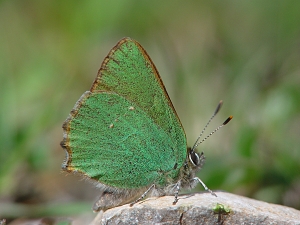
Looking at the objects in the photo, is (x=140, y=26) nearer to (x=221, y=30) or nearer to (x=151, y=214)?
(x=221, y=30)

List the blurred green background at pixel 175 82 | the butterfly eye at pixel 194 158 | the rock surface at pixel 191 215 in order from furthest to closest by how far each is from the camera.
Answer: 1. the blurred green background at pixel 175 82
2. the butterfly eye at pixel 194 158
3. the rock surface at pixel 191 215

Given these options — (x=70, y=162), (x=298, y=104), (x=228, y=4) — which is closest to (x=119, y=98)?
(x=70, y=162)

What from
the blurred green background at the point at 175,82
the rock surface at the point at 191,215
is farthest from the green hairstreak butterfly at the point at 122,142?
the blurred green background at the point at 175,82

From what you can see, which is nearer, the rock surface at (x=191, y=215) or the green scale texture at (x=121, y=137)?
the rock surface at (x=191, y=215)

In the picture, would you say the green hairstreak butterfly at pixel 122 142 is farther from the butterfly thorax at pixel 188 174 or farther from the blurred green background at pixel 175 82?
the blurred green background at pixel 175 82

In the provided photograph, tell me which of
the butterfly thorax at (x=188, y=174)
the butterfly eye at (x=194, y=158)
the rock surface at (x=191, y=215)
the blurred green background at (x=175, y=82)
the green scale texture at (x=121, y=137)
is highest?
the blurred green background at (x=175, y=82)

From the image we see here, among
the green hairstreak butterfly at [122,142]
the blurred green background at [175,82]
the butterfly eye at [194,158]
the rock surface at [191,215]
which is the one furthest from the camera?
the blurred green background at [175,82]

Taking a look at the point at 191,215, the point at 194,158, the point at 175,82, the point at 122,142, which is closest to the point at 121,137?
the point at 122,142
